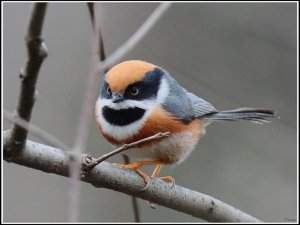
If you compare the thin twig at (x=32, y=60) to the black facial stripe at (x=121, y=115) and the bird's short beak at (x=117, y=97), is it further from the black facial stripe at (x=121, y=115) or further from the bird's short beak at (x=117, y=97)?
the black facial stripe at (x=121, y=115)

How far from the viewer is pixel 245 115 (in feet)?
12.1

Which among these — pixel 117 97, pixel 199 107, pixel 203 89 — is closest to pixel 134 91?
pixel 117 97

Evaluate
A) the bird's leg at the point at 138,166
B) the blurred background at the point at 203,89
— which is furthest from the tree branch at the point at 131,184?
the blurred background at the point at 203,89

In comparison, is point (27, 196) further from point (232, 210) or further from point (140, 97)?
point (232, 210)

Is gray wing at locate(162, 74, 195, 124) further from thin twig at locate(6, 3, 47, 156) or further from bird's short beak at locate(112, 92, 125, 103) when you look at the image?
thin twig at locate(6, 3, 47, 156)

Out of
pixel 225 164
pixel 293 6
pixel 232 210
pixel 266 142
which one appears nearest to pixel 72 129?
pixel 225 164

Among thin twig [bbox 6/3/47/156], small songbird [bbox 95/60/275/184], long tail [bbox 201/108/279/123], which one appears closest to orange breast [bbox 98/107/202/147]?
small songbird [bbox 95/60/275/184]

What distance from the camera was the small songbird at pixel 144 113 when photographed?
A: 275cm

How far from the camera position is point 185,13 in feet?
18.2

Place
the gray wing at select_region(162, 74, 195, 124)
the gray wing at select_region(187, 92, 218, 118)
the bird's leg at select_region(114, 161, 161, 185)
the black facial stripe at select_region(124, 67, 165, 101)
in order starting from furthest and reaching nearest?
1. the gray wing at select_region(187, 92, 218, 118)
2. the gray wing at select_region(162, 74, 195, 124)
3. the black facial stripe at select_region(124, 67, 165, 101)
4. the bird's leg at select_region(114, 161, 161, 185)

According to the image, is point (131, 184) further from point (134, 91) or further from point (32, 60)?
point (32, 60)

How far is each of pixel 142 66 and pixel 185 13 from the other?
284 cm

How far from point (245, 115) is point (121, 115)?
1.15 m

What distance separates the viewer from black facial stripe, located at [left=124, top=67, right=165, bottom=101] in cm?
279
